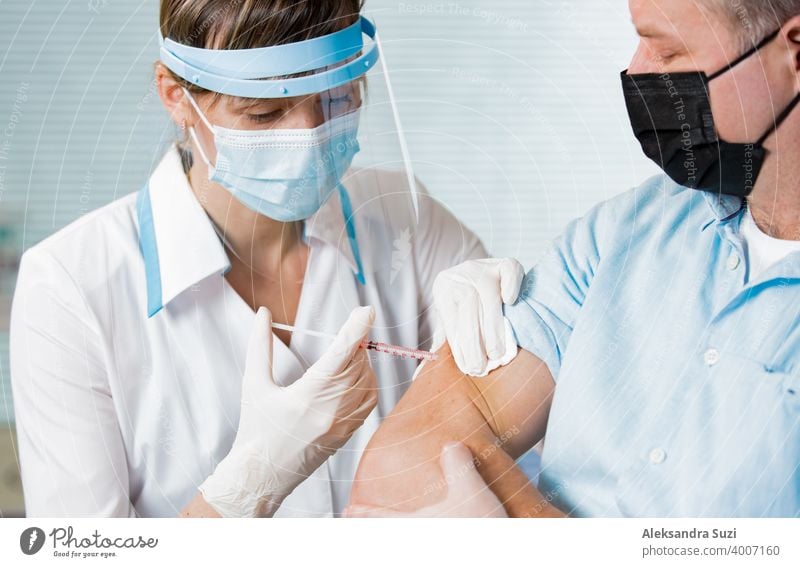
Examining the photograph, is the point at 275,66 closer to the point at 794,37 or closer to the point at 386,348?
the point at 386,348

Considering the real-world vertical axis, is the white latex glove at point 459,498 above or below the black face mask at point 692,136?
below

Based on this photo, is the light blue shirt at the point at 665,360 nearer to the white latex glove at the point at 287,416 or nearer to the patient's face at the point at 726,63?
the patient's face at the point at 726,63

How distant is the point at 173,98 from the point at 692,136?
0.69 m

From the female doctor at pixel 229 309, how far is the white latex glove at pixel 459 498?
99mm

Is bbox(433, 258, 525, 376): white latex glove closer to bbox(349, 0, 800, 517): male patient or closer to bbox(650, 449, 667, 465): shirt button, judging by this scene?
bbox(349, 0, 800, 517): male patient

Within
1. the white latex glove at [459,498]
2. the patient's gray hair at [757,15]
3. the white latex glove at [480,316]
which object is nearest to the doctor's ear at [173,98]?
the white latex glove at [480,316]

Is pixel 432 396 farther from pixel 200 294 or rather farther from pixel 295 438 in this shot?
pixel 200 294

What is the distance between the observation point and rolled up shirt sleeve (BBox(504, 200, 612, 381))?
129 cm

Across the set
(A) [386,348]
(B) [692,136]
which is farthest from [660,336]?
(A) [386,348]

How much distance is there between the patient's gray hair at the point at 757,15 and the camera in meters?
1.16

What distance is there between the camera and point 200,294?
134 cm
